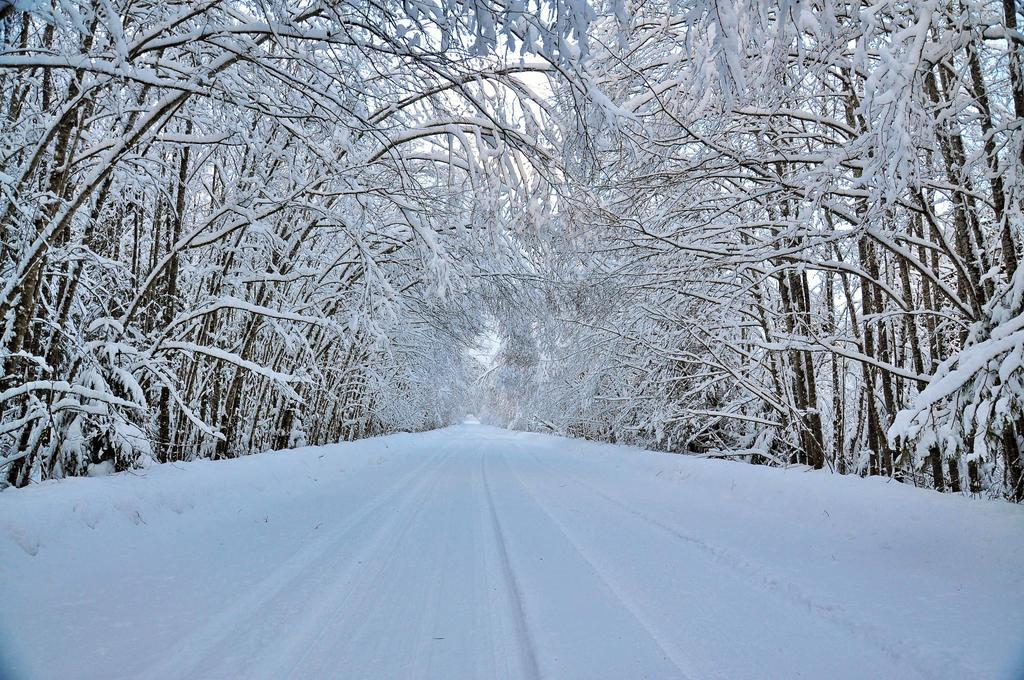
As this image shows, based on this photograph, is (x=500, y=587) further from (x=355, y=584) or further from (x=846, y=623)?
(x=846, y=623)

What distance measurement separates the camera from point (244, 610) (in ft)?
8.27

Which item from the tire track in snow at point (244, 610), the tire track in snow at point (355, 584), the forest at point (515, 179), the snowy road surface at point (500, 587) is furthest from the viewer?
the forest at point (515, 179)

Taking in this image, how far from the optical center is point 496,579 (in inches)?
125

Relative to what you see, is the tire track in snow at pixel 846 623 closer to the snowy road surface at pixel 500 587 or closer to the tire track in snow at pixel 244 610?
the snowy road surface at pixel 500 587

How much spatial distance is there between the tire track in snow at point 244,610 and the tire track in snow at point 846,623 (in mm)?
2856

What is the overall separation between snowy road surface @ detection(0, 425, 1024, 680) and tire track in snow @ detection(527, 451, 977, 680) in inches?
0.5

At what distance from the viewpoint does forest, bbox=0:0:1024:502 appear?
10.1 ft

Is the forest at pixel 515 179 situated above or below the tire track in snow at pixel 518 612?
above

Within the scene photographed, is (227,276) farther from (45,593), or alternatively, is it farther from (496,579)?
(496,579)

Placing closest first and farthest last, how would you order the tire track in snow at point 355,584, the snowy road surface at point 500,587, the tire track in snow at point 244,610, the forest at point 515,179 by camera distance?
the tire track in snow at point 244,610
the snowy road surface at point 500,587
the tire track in snow at point 355,584
the forest at point 515,179

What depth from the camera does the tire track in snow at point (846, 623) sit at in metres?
2.09

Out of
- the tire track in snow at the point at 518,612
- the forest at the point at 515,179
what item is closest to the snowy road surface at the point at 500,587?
the tire track in snow at the point at 518,612

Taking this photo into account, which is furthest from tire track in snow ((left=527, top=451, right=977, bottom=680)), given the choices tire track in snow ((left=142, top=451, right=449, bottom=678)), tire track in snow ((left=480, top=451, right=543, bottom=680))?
tire track in snow ((left=142, top=451, right=449, bottom=678))

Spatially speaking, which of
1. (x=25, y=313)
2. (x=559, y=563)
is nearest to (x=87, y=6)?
(x=25, y=313)
